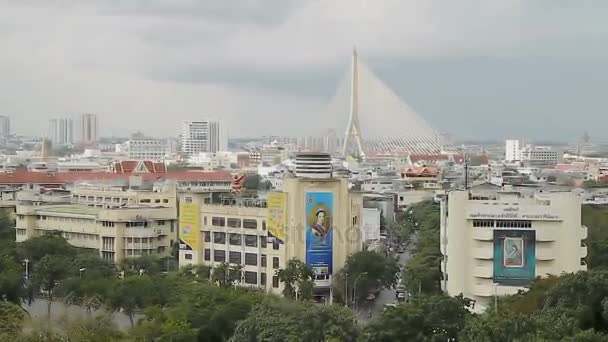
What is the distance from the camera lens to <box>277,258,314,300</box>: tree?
56.3 ft

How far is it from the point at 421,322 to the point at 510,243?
412cm

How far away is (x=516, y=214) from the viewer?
51.2 feet

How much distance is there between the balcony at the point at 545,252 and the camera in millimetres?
15570

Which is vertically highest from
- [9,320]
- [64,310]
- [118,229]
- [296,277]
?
[118,229]

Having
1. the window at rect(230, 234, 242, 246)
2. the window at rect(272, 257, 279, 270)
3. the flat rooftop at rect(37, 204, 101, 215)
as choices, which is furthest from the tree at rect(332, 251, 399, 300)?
the flat rooftop at rect(37, 204, 101, 215)

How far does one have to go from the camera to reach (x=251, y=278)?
1914 cm

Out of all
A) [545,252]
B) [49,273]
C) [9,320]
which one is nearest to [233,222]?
[49,273]

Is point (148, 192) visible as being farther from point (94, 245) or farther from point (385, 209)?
point (385, 209)

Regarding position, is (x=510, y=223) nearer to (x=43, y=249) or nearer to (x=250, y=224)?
(x=250, y=224)

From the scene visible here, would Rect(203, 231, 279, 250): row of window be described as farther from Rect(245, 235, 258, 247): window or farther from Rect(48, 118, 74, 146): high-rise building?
Rect(48, 118, 74, 146): high-rise building

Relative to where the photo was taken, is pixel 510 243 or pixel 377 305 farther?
pixel 377 305

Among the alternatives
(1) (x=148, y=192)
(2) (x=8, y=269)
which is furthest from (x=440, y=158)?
(2) (x=8, y=269)

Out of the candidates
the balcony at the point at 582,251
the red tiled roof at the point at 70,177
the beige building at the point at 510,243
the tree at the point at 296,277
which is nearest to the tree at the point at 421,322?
the beige building at the point at 510,243

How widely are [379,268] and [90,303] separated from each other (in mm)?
5489
